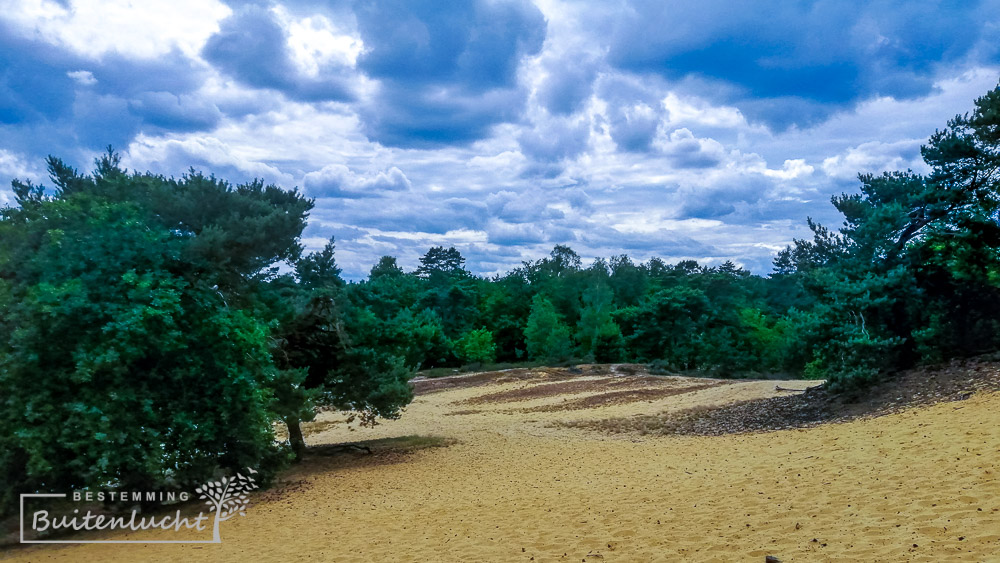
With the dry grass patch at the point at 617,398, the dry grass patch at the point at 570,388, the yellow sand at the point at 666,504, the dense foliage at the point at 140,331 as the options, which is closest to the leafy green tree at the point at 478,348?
the dry grass patch at the point at 570,388

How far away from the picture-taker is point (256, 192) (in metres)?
14.0

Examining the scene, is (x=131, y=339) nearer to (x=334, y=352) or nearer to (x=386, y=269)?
(x=334, y=352)

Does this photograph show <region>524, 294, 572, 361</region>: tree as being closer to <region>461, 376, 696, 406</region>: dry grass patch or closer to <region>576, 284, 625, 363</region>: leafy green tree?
<region>576, 284, 625, 363</region>: leafy green tree

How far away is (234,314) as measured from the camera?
1099 cm

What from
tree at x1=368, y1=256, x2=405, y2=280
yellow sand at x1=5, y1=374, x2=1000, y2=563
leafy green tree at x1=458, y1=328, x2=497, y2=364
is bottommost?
yellow sand at x1=5, y1=374, x2=1000, y2=563

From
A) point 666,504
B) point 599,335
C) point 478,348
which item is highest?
point 599,335

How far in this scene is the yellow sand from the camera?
6414 mm

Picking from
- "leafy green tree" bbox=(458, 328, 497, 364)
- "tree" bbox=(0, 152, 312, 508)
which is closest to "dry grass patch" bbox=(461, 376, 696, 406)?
"leafy green tree" bbox=(458, 328, 497, 364)

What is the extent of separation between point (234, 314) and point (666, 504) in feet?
26.3

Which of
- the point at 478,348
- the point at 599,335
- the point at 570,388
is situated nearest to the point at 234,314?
the point at 570,388

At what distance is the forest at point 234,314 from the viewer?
385 inches

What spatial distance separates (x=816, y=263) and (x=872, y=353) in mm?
3451

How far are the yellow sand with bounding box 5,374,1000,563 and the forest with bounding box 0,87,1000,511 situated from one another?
173 centimetres

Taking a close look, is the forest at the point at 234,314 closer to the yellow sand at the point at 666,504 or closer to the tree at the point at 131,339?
the tree at the point at 131,339
